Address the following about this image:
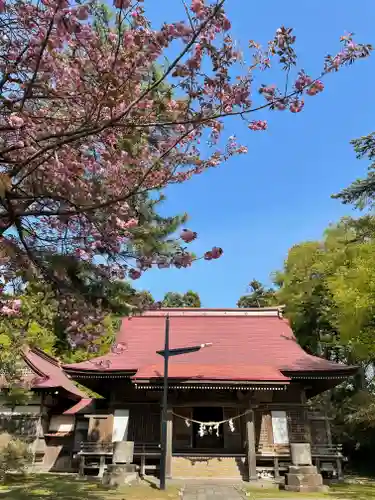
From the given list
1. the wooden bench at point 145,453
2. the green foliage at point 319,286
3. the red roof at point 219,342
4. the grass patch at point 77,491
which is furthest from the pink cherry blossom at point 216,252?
the green foliage at point 319,286

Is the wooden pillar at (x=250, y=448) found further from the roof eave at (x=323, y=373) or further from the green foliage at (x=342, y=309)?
the green foliage at (x=342, y=309)

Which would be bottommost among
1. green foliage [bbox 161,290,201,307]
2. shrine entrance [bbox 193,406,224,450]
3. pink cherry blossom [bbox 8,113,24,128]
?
shrine entrance [bbox 193,406,224,450]

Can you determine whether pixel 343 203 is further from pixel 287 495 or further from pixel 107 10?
pixel 107 10

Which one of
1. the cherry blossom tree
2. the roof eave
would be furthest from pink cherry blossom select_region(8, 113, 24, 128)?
the roof eave

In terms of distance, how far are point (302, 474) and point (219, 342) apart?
6580 millimetres

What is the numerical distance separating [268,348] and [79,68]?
45.8 feet

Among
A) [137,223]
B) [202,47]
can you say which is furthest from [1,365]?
[202,47]

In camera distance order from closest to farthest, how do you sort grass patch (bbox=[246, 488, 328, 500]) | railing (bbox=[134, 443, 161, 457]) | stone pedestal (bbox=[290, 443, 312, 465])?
grass patch (bbox=[246, 488, 328, 500]), stone pedestal (bbox=[290, 443, 312, 465]), railing (bbox=[134, 443, 161, 457])

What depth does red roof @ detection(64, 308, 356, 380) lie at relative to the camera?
Result: 1412 cm

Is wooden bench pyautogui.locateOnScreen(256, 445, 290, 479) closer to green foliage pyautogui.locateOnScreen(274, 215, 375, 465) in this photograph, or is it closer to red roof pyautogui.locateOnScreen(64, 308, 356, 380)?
red roof pyautogui.locateOnScreen(64, 308, 356, 380)

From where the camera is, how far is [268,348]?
16.3 meters

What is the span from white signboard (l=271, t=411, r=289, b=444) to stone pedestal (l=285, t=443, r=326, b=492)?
6.59 feet

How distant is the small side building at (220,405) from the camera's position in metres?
12.6

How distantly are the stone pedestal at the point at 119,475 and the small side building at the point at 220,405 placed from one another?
118cm
